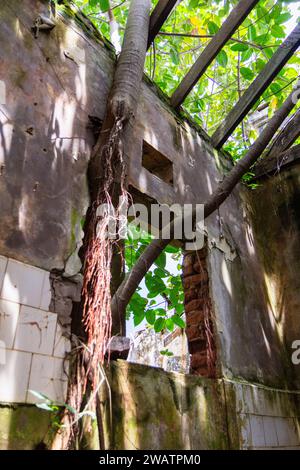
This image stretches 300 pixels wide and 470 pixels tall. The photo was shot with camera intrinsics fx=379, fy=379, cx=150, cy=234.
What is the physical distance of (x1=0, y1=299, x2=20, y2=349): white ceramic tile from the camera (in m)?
1.87

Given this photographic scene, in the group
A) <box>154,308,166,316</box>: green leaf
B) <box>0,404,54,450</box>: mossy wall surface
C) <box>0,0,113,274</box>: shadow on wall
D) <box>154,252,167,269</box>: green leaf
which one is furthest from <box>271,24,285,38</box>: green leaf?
<box>0,404,54,450</box>: mossy wall surface

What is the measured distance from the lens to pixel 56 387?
78.7 inches

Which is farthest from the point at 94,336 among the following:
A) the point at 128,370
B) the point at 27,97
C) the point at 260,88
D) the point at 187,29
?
the point at 187,29

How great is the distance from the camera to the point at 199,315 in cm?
351

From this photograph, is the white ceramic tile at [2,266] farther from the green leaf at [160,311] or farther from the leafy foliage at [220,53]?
the leafy foliage at [220,53]

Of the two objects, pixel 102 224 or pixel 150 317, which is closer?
pixel 102 224

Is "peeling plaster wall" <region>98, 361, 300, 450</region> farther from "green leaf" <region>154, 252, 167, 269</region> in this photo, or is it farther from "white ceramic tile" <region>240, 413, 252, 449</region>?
"green leaf" <region>154, 252, 167, 269</region>

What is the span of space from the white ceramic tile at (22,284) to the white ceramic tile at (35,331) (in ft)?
0.18

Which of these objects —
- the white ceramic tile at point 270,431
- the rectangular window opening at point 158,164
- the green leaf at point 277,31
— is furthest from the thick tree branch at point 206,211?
the white ceramic tile at point 270,431

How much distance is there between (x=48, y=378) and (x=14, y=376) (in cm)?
20

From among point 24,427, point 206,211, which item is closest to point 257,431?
point 206,211

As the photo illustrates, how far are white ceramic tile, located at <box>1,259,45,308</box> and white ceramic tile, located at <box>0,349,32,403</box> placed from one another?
27cm

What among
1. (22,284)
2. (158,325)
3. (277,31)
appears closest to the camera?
(22,284)

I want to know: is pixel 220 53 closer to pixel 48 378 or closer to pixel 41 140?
pixel 41 140
